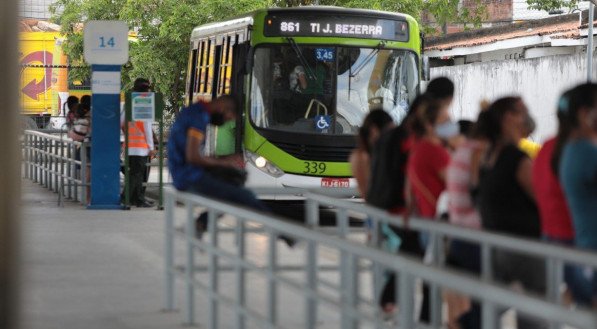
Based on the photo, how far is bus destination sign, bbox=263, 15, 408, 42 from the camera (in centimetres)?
2033

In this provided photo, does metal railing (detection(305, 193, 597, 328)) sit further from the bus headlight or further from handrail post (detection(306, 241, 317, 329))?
the bus headlight

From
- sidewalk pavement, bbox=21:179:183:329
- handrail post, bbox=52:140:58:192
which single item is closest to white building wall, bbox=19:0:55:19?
handrail post, bbox=52:140:58:192

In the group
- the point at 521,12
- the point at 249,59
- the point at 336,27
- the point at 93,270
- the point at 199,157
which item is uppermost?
the point at 521,12

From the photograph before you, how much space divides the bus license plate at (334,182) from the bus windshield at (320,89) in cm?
65

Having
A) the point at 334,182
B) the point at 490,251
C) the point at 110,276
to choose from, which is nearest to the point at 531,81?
the point at 334,182

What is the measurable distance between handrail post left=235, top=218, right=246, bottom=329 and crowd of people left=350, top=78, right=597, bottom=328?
95 centimetres

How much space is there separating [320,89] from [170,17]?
20056 millimetres

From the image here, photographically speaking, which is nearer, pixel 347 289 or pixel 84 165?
pixel 347 289

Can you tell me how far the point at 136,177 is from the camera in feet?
→ 68.6

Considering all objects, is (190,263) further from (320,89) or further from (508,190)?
(320,89)

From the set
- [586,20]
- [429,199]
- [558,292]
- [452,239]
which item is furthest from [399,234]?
[586,20]

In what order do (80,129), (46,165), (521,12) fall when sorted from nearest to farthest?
(80,129)
(46,165)
(521,12)

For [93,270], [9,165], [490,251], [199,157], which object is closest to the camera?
[9,165]

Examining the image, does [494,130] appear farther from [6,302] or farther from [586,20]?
[586,20]
